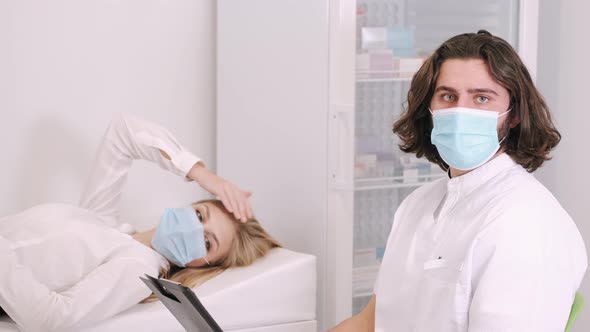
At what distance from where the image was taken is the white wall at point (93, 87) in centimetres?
296

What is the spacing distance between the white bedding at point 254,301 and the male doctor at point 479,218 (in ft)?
1.38

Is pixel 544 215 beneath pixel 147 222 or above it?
above

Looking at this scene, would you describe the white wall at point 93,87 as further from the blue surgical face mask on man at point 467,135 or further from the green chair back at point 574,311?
the green chair back at point 574,311

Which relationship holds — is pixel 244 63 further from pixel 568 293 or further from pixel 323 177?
pixel 568 293

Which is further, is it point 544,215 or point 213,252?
point 213,252

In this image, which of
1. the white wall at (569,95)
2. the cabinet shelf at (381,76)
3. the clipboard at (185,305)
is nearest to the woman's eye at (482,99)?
the clipboard at (185,305)

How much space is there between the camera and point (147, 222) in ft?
10.7

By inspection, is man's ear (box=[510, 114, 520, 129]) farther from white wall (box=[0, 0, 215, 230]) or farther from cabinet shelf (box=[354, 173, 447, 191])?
white wall (box=[0, 0, 215, 230])

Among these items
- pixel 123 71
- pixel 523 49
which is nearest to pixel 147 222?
pixel 123 71

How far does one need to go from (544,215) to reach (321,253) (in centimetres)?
114

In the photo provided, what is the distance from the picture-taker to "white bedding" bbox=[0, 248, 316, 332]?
2.25m

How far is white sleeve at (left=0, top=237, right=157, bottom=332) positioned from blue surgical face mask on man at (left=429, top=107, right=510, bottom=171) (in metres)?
0.99

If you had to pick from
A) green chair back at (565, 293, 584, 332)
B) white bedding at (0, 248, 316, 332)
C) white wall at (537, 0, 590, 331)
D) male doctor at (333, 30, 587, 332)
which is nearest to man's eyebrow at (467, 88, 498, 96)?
male doctor at (333, 30, 587, 332)

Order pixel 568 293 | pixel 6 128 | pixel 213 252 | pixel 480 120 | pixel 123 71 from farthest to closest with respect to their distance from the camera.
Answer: pixel 123 71 < pixel 6 128 < pixel 213 252 < pixel 480 120 < pixel 568 293
